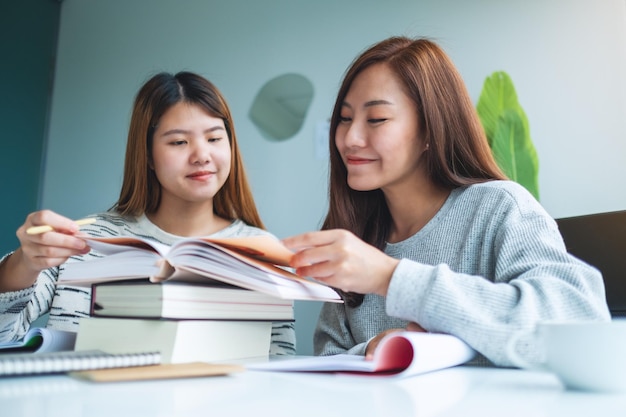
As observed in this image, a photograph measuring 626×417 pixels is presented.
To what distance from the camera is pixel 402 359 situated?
2.11ft

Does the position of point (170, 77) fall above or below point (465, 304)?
above

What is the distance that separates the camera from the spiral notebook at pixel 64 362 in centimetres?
52

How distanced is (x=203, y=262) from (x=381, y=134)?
58 cm

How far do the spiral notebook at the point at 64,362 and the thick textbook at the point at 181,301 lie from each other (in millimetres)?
59

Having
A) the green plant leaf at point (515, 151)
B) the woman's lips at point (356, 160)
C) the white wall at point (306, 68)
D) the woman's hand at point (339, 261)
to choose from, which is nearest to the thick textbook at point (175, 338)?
the woman's hand at point (339, 261)

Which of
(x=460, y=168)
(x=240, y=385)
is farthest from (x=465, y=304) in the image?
(x=460, y=168)

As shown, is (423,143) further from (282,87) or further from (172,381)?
(282,87)

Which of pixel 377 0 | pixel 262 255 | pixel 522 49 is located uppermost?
pixel 377 0

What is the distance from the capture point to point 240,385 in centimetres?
53

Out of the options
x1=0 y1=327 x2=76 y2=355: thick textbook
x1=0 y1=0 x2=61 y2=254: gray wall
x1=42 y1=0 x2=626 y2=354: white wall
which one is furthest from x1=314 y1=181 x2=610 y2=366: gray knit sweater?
x1=0 y1=0 x2=61 y2=254: gray wall

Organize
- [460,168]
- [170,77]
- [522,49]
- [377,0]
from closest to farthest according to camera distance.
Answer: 1. [460,168]
2. [170,77]
3. [522,49]
4. [377,0]

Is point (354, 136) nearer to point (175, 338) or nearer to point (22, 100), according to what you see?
point (175, 338)

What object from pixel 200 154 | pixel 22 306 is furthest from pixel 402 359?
pixel 200 154

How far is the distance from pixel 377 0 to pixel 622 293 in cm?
160
